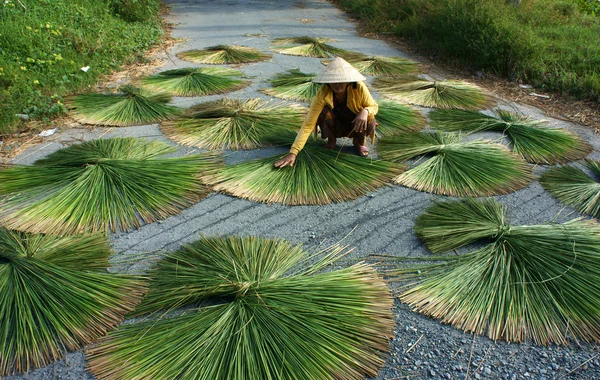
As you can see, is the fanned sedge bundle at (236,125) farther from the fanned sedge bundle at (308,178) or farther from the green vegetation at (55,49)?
the green vegetation at (55,49)

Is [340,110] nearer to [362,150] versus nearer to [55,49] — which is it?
[362,150]

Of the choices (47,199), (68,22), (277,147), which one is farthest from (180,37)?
(47,199)

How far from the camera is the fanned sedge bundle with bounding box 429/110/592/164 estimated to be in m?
3.02

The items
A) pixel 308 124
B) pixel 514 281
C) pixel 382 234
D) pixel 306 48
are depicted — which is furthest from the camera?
pixel 306 48

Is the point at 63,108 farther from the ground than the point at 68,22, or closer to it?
closer to it

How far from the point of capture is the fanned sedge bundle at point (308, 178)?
8.31ft

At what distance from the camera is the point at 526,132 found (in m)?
3.24

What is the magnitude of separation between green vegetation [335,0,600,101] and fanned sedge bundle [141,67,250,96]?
2286mm

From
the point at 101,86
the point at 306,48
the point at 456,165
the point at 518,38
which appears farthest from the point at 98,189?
the point at 518,38

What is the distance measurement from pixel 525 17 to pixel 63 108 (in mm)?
4651

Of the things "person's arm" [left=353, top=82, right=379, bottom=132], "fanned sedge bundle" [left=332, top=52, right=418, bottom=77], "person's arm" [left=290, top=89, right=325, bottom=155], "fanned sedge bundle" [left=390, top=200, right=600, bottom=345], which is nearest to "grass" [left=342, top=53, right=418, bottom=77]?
"fanned sedge bundle" [left=332, top=52, right=418, bottom=77]

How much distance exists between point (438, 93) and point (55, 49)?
131 inches

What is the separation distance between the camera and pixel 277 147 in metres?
3.09

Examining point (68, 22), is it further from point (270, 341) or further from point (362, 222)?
point (270, 341)
